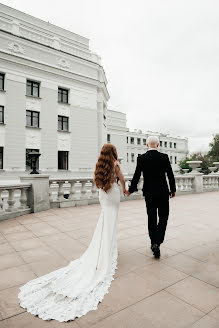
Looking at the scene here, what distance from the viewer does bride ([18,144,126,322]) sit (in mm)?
2236

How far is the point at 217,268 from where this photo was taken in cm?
317

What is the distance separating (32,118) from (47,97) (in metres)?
2.28

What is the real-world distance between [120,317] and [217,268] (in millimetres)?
1845

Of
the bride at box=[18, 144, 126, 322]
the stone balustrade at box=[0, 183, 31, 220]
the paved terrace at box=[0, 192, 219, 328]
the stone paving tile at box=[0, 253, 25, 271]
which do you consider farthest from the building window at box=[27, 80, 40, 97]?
the bride at box=[18, 144, 126, 322]

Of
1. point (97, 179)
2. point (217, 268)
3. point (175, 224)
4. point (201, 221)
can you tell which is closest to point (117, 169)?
point (97, 179)

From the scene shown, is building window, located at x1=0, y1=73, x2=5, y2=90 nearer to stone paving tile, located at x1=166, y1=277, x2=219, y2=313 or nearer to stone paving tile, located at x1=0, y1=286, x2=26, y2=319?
stone paving tile, located at x1=0, y1=286, x2=26, y2=319

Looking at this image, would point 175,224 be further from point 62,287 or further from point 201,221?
point 62,287

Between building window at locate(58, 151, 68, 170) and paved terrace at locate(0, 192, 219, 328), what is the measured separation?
42.9 ft

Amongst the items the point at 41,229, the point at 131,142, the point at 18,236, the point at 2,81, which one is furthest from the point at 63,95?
the point at 131,142

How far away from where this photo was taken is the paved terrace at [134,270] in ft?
6.88

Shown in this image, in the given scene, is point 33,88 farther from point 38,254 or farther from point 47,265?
point 47,265

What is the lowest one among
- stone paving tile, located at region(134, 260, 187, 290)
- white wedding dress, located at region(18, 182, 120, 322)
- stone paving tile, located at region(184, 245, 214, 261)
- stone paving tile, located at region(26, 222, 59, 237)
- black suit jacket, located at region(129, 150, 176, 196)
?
stone paving tile, located at region(26, 222, 59, 237)

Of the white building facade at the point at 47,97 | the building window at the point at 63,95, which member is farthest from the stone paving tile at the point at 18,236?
the building window at the point at 63,95

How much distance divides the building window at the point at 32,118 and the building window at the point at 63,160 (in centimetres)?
316
